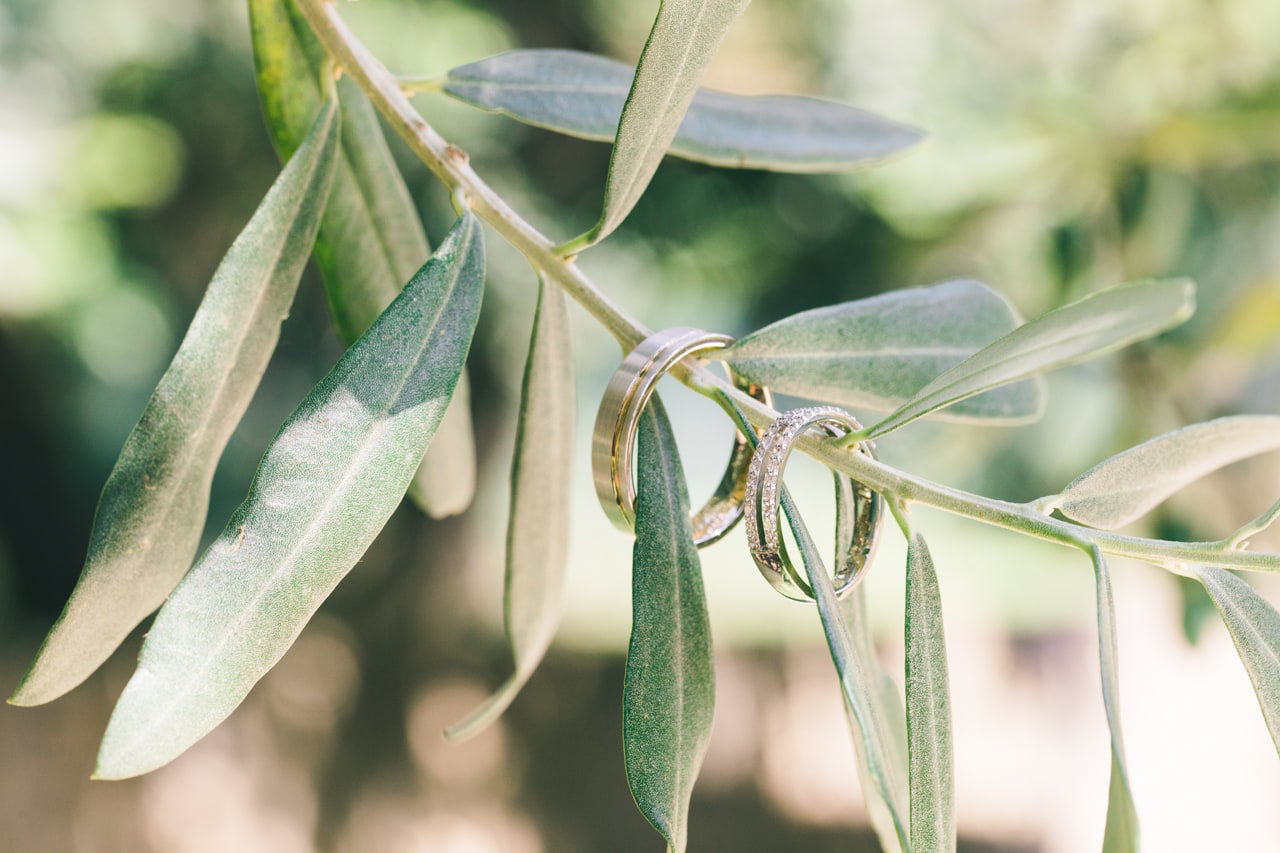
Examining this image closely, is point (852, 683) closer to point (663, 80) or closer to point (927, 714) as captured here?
point (927, 714)

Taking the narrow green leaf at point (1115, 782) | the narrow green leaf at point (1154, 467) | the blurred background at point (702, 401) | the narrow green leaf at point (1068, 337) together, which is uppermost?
the blurred background at point (702, 401)

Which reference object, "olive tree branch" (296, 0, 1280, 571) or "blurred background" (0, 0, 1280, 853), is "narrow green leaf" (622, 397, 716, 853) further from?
"blurred background" (0, 0, 1280, 853)

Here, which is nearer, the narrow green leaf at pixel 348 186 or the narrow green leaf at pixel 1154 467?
the narrow green leaf at pixel 1154 467

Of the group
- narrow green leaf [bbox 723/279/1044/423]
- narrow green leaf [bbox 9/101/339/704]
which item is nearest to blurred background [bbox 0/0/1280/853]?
narrow green leaf [bbox 723/279/1044/423]

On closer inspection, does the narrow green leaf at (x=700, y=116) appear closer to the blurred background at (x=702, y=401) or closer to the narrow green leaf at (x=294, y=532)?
the narrow green leaf at (x=294, y=532)

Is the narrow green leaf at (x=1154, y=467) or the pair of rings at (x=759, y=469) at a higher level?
the narrow green leaf at (x=1154, y=467)

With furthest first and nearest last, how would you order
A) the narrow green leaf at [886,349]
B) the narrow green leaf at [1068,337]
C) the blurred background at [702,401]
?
the blurred background at [702,401]
the narrow green leaf at [886,349]
the narrow green leaf at [1068,337]

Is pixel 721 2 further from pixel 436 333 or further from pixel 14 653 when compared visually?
pixel 14 653

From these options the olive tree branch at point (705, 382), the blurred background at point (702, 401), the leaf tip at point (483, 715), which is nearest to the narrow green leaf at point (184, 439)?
the olive tree branch at point (705, 382)
